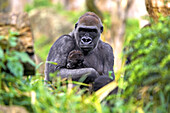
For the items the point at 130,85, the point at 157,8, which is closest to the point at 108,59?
the point at 157,8

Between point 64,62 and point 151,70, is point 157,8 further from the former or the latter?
point 151,70

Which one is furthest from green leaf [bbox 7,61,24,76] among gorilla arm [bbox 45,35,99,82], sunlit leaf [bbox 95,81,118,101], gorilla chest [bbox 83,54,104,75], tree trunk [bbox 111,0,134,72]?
tree trunk [bbox 111,0,134,72]

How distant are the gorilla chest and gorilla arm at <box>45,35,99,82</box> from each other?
0.93 ft

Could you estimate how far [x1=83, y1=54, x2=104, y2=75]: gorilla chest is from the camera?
5.43m

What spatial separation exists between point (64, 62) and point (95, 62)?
538 millimetres

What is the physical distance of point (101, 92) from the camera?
411 cm

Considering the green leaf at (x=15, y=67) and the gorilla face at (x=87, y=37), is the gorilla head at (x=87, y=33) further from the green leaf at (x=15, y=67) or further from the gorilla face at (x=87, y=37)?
the green leaf at (x=15, y=67)

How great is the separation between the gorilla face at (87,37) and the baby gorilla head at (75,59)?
0.62ft

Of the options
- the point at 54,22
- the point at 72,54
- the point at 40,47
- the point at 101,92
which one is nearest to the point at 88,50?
the point at 72,54

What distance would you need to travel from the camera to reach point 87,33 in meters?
5.28

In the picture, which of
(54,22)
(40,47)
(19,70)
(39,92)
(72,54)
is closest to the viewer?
(19,70)

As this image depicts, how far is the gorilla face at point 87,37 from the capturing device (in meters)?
5.18

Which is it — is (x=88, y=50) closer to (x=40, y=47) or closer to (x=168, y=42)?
(x=168, y=42)

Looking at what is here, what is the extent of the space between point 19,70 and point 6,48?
0.82 feet
